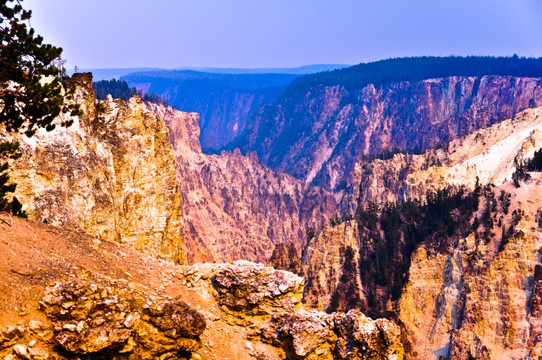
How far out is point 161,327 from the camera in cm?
1739

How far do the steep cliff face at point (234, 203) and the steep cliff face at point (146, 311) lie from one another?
3197 inches

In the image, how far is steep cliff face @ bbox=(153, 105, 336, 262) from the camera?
405ft

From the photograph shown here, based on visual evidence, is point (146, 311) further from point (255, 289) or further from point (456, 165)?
point (456, 165)

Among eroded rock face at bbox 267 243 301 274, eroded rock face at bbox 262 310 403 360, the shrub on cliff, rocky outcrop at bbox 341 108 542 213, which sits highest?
the shrub on cliff

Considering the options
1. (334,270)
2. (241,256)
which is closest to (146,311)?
(334,270)

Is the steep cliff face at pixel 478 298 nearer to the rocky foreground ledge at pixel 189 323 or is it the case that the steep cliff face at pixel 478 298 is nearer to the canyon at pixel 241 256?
the canyon at pixel 241 256

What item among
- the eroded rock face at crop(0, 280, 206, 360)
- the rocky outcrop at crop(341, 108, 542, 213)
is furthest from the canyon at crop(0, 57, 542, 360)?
the rocky outcrop at crop(341, 108, 542, 213)

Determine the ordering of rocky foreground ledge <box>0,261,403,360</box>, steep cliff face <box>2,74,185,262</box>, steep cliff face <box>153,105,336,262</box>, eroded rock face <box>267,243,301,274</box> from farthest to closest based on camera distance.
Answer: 1. steep cliff face <box>153,105,336,262</box>
2. eroded rock face <box>267,243,301,274</box>
3. steep cliff face <box>2,74,185,262</box>
4. rocky foreground ledge <box>0,261,403,360</box>

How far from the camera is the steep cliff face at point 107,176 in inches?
1086

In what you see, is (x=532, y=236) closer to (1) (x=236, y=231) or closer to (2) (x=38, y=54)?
(2) (x=38, y=54)

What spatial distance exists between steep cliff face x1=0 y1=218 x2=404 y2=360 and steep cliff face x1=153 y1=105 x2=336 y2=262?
81202 millimetres

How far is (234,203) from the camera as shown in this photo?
144 metres

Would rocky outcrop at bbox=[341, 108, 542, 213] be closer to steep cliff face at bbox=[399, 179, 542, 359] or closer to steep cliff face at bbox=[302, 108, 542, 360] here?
steep cliff face at bbox=[302, 108, 542, 360]

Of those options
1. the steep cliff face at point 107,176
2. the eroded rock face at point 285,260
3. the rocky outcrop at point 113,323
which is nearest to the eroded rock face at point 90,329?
the rocky outcrop at point 113,323
